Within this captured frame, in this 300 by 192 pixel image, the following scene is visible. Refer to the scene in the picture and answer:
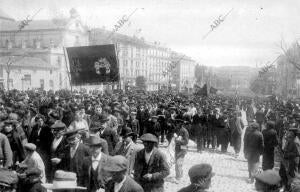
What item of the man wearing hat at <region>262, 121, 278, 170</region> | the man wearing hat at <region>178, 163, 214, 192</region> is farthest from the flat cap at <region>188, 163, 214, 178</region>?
the man wearing hat at <region>262, 121, 278, 170</region>

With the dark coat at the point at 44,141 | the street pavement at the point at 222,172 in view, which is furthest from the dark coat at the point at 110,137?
the street pavement at the point at 222,172

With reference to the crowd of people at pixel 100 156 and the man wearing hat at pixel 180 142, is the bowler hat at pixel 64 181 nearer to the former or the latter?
the crowd of people at pixel 100 156

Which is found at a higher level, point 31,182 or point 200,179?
point 200,179

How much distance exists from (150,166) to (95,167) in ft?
3.08

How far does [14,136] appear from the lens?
27.2 feet

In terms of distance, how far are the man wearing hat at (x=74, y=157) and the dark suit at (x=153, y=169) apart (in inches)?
32.1

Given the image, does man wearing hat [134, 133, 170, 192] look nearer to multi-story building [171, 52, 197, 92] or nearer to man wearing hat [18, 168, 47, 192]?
man wearing hat [18, 168, 47, 192]

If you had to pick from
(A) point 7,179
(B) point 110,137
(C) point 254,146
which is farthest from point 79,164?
(C) point 254,146

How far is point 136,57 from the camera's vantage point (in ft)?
324

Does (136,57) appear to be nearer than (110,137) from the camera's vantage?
No

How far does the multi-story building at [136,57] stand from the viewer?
85.0 m

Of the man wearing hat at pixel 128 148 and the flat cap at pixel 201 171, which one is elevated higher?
the flat cap at pixel 201 171

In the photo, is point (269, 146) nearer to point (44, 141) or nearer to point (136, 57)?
point (44, 141)

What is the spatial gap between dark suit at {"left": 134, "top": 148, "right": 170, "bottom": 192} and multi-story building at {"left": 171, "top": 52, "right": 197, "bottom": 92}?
109529mm
